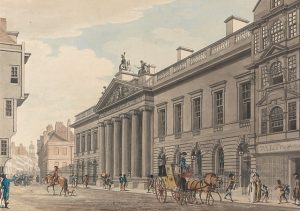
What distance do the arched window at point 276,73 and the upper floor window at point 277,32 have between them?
114cm

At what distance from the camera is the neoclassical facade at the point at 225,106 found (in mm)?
22812

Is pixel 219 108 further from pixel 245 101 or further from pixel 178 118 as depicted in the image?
pixel 178 118

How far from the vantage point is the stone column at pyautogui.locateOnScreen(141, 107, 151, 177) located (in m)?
38.7

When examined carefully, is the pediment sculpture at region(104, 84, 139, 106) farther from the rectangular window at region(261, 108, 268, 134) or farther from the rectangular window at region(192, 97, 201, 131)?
the rectangular window at region(261, 108, 268, 134)

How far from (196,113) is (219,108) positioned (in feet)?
9.36

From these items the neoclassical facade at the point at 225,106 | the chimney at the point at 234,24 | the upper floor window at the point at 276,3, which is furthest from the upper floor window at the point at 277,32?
the chimney at the point at 234,24

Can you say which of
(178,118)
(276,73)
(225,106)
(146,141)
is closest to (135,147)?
(146,141)

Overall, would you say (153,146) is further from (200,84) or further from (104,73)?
(104,73)

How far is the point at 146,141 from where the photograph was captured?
38906mm

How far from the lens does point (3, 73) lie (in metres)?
29.8

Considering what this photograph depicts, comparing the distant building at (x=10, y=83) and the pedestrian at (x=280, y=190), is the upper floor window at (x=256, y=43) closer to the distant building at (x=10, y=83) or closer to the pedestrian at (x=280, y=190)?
the pedestrian at (x=280, y=190)

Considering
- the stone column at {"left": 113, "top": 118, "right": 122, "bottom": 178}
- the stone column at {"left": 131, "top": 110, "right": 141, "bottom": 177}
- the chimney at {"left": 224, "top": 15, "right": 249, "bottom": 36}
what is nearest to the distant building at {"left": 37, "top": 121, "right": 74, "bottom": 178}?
the stone column at {"left": 113, "top": 118, "right": 122, "bottom": 178}

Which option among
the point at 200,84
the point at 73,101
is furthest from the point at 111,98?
the point at 73,101

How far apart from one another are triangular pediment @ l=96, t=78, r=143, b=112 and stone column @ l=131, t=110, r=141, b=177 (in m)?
2.12
